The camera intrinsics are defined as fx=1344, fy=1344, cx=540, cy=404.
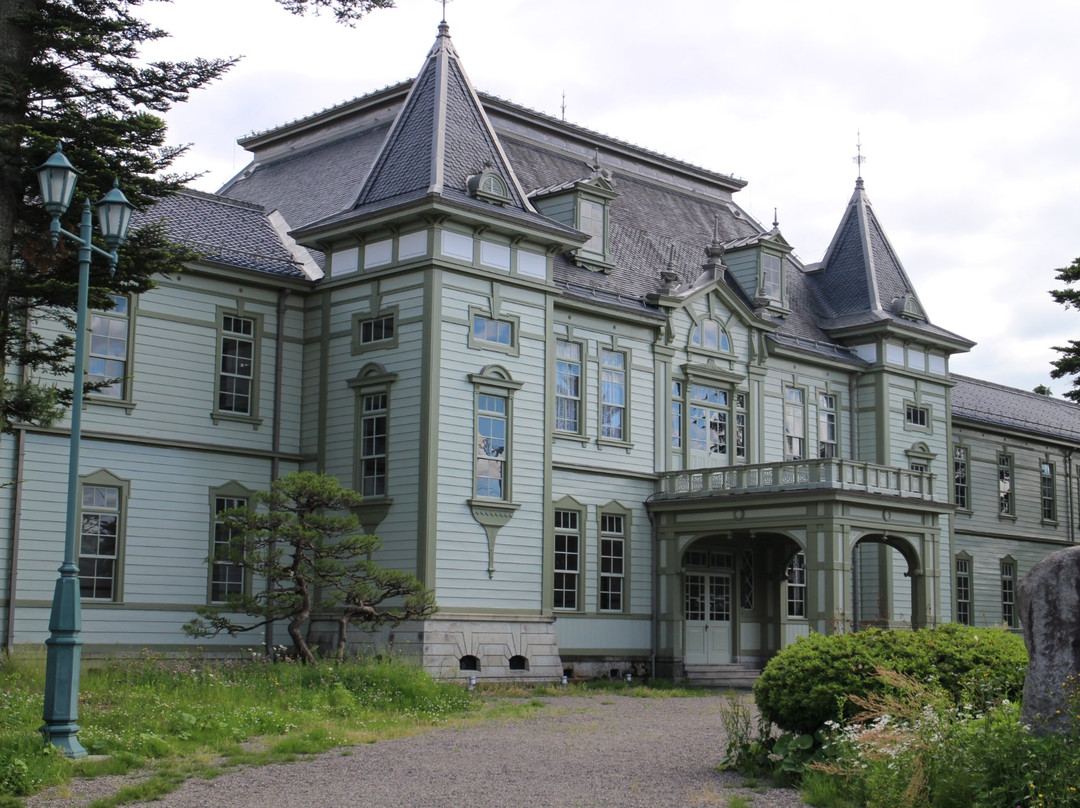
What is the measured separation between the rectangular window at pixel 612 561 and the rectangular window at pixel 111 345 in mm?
10314

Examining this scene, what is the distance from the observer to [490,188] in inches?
1017

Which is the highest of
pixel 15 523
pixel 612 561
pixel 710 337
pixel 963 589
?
pixel 710 337

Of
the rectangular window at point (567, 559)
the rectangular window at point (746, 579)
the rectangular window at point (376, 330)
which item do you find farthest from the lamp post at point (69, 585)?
the rectangular window at point (746, 579)

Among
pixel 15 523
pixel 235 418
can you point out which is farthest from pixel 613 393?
pixel 15 523

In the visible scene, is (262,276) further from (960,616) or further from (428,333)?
(960,616)

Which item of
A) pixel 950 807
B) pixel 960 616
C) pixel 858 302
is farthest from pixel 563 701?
pixel 960 616

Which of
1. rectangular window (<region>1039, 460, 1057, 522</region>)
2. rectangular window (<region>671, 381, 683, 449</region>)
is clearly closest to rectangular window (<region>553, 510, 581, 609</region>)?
rectangular window (<region>671, 381, 683, 449</region>)

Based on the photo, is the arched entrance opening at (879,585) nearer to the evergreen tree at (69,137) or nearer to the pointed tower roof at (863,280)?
the pointed tower roof at (863,280)

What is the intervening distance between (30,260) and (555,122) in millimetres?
18466

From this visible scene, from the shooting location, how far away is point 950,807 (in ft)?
32.9

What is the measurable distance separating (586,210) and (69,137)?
14.4 metres

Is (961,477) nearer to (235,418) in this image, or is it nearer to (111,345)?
(235,418)

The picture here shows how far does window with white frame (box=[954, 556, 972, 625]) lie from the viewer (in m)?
38.9

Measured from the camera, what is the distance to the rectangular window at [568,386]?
2794 centimetres
